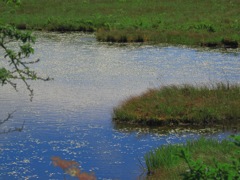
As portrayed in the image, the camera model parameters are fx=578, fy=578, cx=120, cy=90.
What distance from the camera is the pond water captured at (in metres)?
18.1

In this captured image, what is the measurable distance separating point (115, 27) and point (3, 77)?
46754 mm

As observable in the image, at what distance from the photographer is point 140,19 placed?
60.0 meters

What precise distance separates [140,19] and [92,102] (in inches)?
1363

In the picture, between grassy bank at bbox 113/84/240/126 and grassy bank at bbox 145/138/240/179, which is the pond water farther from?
grassy bank at bbox 113/84/240/126

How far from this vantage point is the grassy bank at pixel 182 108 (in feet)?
74.6

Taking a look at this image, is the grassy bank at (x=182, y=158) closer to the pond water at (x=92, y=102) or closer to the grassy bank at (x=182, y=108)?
the pond water at (x=92, y=102)

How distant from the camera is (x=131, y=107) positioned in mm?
23703

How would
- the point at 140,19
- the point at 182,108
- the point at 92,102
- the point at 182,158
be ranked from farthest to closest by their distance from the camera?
the point at 140,19 < the point at 92,102 < the point at 182,108 < the point at 182,158

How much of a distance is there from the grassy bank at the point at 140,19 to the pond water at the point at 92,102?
369 cm

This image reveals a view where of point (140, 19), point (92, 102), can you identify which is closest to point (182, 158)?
point (92, 102)

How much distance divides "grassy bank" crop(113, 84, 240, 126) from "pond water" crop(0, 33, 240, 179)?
0.86 meters

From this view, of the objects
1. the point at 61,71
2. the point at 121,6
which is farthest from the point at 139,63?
the point at 121,6

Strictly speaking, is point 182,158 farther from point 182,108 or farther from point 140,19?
point 140,19

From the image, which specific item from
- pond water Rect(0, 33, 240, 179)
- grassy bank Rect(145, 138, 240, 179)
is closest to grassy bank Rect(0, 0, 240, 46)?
pond water Rect(0, 33, 240, 179)
